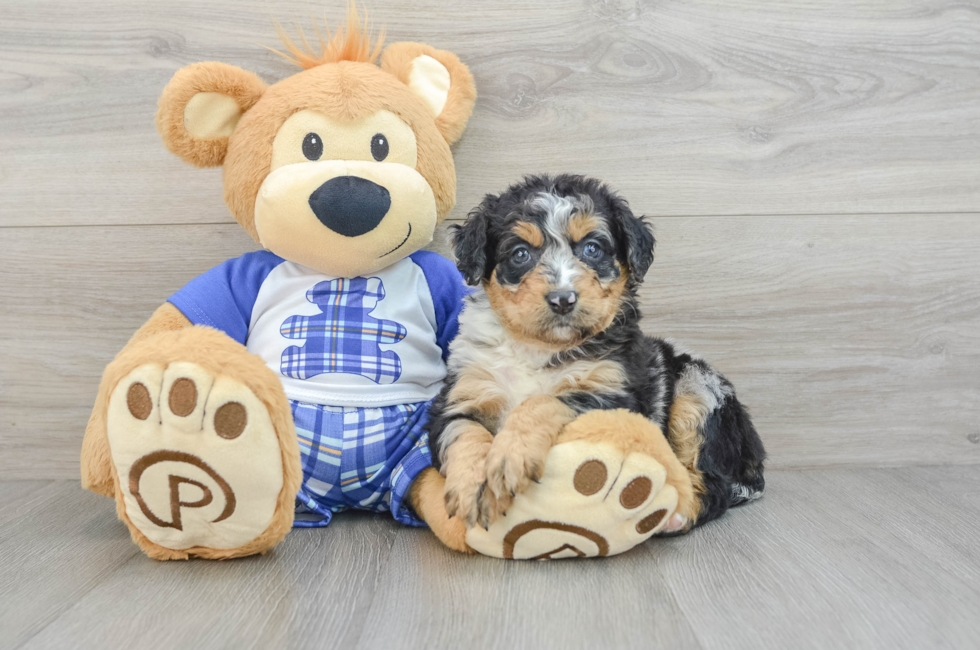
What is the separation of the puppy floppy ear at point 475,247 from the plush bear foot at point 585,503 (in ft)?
1.68

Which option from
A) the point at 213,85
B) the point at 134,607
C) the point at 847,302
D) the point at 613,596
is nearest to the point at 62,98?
the point at 213,85

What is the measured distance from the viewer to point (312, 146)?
6.21 ft

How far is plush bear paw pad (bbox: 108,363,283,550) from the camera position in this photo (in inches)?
58.2

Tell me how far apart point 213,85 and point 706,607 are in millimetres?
1752

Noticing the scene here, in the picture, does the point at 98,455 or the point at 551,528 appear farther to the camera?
the point at 98,455

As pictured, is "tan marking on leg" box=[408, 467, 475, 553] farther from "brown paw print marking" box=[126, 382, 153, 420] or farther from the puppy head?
"brown paw print marking" box=[126, 382, 153, 420]

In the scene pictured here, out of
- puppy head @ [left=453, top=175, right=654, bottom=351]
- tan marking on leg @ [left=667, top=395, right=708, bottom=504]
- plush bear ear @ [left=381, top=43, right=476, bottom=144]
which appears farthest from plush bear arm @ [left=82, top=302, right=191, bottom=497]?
tan marking on leg @ [left=667, top=395, right=708, bottom=504]

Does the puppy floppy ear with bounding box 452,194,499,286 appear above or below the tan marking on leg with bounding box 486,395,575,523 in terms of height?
above

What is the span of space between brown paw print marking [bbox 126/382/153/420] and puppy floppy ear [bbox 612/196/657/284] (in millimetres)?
1176

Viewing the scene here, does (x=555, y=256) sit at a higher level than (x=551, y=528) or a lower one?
higher

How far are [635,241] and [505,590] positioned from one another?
903 mm

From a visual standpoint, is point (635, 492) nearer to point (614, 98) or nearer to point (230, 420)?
point (230, 420)

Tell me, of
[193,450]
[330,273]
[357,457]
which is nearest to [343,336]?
[330,273]

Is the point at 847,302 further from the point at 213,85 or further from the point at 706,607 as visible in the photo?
the point at 213,85
